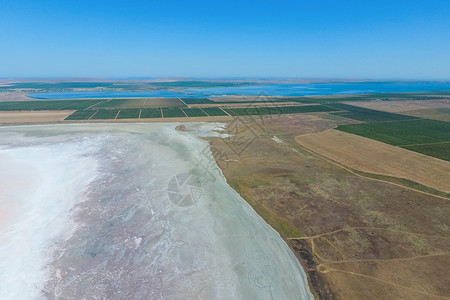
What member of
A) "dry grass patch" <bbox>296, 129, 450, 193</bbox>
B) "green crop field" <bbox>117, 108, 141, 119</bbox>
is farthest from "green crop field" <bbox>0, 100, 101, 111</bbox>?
"dry grass patch" <bbox>296, 129, 450, 193</bbox>

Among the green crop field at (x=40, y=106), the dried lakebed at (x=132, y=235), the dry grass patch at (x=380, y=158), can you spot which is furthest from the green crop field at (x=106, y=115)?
the dry grass patch at (x=380, y=158)

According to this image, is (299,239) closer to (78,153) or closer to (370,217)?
(370,217)

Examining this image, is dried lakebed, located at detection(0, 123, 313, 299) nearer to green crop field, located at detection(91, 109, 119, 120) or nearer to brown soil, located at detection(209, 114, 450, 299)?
brown soil, located at detection(209, 114, 450, 299)

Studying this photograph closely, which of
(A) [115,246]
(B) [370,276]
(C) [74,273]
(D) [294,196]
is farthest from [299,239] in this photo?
(C) [74,273]

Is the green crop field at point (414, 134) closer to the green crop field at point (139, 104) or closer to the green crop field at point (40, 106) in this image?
the green crop field at point (139, 104)

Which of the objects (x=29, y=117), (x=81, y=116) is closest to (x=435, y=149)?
(x=81, y=116)
